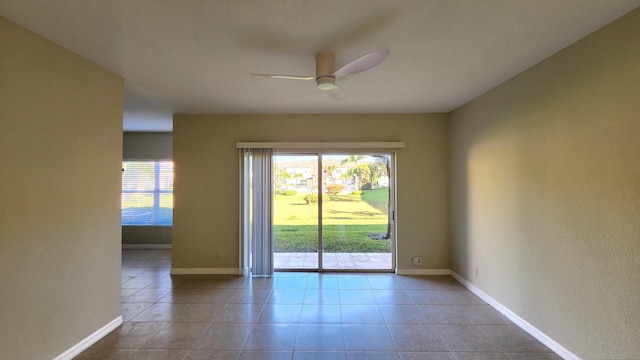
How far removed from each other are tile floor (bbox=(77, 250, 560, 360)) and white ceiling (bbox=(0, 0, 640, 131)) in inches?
97.8

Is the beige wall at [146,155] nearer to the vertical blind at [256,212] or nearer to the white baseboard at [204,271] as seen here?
the white baseboard at [204,271]

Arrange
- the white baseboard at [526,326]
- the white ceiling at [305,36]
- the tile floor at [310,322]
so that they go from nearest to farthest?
the white ceiling at [305,36] → the white baseboard at [526,326] → the tile floor at [310,322]

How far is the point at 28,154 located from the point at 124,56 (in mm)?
1058

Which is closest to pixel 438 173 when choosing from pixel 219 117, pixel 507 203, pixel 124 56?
pixel 507 203

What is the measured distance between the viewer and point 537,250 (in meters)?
2.63

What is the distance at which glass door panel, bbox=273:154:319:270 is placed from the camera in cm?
466

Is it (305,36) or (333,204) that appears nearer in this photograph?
(305,36)

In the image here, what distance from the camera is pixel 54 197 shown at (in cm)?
228

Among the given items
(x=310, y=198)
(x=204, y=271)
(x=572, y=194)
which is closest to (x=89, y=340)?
(x=204, y=271)

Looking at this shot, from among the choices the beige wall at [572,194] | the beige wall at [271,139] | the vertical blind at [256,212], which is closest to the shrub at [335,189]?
the beige wall at [271,139]

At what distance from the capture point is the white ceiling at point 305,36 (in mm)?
1804

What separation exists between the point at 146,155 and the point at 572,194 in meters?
7.10

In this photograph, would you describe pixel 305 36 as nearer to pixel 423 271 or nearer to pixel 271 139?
pixel 271 139

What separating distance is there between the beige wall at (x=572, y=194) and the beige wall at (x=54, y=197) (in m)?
4.00
